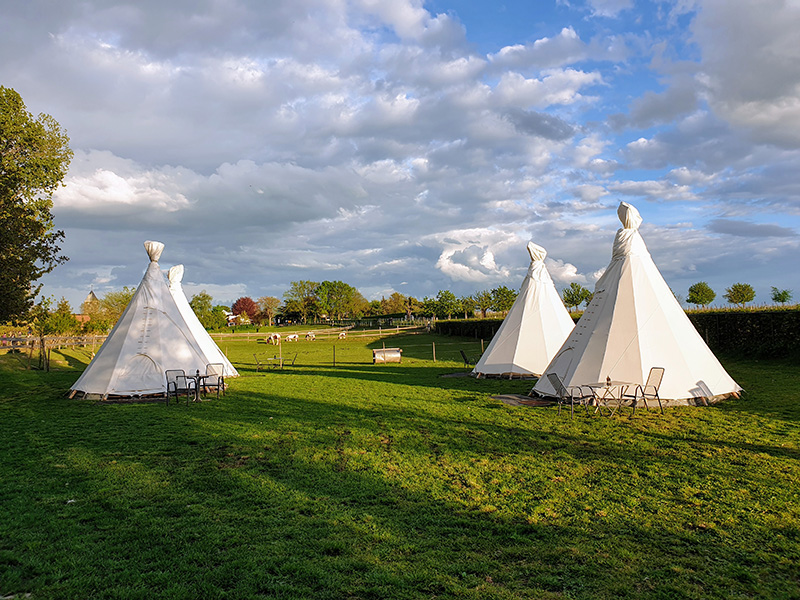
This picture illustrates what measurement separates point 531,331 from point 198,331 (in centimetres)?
1254

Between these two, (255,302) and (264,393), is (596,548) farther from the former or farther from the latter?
(255,302)

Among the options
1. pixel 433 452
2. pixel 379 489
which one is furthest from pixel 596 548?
pixel 433 452

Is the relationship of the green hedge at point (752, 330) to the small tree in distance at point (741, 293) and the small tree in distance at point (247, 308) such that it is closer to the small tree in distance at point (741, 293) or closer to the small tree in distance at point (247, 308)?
the small tree in distance at point (741, 293)

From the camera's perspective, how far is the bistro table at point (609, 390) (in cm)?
1093

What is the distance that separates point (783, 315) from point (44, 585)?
22.6 meters

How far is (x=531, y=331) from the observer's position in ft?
57.3

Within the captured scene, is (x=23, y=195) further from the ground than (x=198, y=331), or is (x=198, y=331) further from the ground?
(x=23, y=195)

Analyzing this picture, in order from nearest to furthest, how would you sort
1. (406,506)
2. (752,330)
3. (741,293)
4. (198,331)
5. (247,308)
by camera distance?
1. (406,506)
2. (198,331)
3. (752,330)
4. (741,293)
5. (247,308)

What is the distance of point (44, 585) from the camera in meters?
3.68

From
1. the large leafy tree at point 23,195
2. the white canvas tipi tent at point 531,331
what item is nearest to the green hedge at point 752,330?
the white canvas tipi tent at point 531,331

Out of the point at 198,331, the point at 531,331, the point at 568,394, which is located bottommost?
the point at 568,394

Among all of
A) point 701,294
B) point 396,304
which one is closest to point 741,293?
point 701,294

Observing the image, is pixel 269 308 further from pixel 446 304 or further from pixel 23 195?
pixel 23 195

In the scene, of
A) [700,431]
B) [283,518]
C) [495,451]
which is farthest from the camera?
[700,431]
